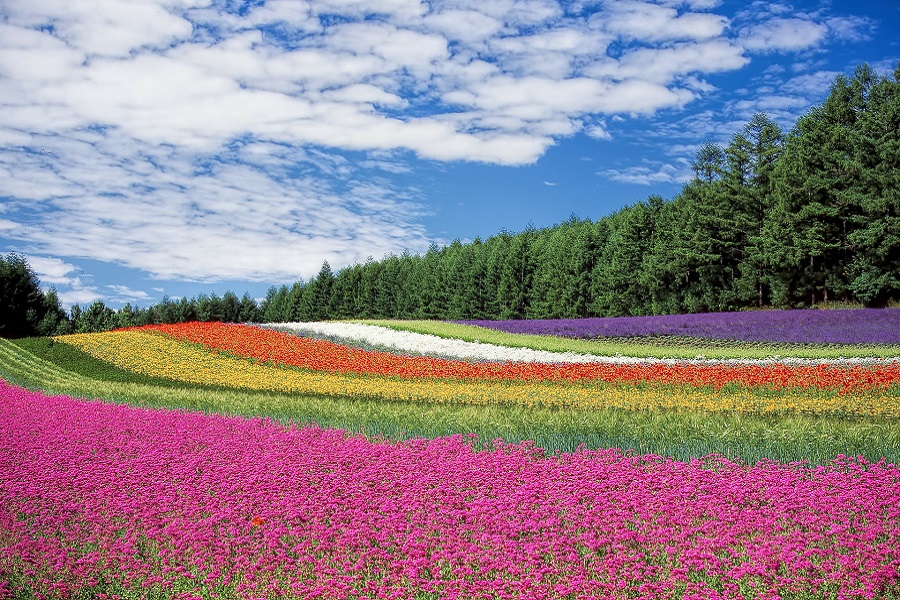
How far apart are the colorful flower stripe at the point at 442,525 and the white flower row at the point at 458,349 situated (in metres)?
15.7

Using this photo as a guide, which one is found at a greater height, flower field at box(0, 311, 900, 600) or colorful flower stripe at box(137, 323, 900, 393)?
colorful flower stripe at box(137, 323, 900, 393)

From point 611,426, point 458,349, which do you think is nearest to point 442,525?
point 611,426

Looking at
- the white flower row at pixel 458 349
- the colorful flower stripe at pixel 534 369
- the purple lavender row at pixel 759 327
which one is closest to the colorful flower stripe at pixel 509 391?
the colorful flower stripe at pixel 534 369

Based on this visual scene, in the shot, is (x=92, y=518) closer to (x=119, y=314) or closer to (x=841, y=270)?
(x=841, y=270)

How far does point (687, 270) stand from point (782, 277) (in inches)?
261

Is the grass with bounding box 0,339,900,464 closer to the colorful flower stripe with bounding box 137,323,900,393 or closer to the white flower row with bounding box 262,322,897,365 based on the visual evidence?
the colorful flower stripe with bounding box 137,323,900,393

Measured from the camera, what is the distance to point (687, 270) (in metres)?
49.5

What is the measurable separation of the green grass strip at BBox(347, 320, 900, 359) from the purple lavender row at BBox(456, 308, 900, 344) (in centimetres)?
107

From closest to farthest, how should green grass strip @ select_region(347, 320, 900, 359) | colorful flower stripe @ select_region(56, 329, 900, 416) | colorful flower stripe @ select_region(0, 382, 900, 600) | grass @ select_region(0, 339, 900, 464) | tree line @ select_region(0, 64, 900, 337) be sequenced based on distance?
1. colorful flower stripe @ select_region(0, 382, 900, 600)
2. grass @ select_region(0, 339, 900, 464)
3. colorful flower stripe @ select_region(56, 329, 900, 416)
4. green grass strip @ select_region(347, 320, 900, 359)
5. tree line @ select_region(0, 64, 900, 337)

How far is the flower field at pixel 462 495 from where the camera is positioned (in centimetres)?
524

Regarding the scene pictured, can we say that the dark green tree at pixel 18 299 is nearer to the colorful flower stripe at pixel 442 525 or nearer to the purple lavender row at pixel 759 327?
the purple lavender row at pixel 759 327

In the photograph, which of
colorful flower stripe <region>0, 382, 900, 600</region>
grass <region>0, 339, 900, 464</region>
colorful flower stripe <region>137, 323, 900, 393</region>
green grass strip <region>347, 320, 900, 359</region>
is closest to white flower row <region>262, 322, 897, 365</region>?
green grass strip <region>347, 320, 900, 359</region>

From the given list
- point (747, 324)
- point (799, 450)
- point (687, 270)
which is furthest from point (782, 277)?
point (799, 450)

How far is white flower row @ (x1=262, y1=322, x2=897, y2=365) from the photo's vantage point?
23.3 meters
